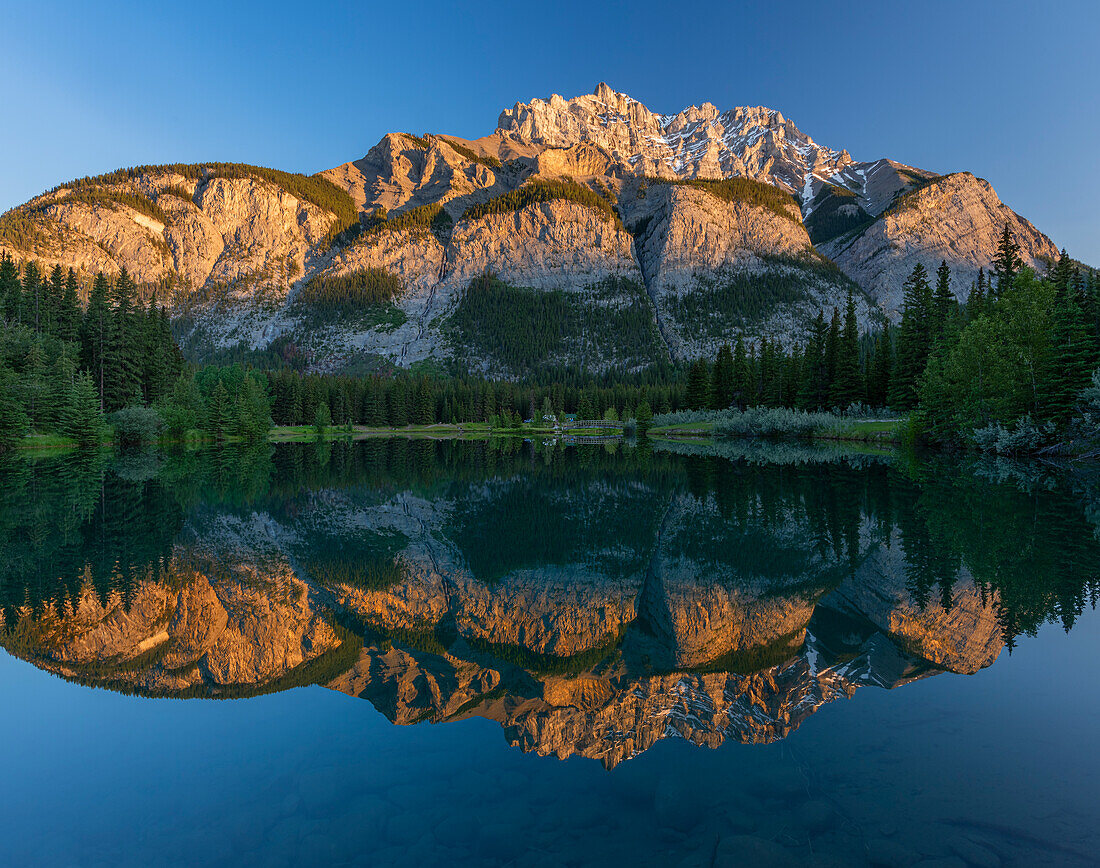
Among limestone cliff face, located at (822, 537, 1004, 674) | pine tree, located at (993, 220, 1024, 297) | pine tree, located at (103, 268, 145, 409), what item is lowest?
limestone cliff face, located at (822, 537, 1004, 674)

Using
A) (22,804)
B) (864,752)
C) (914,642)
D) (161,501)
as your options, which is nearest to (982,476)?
(914,642)

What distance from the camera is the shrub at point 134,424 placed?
2534 inches

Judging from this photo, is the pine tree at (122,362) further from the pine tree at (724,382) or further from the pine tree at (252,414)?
the pine tree at (724,382)

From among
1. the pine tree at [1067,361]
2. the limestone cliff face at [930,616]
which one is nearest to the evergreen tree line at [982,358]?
the pine tree at [1067,361]

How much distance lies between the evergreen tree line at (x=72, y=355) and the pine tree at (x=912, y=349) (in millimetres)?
91557

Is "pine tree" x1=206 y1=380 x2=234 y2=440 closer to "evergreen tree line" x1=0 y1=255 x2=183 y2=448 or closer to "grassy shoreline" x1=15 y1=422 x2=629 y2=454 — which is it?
"grassy shoreline" x1=15 y1=422 x2=629 y2=454

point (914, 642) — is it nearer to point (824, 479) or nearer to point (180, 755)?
point (180, 755)

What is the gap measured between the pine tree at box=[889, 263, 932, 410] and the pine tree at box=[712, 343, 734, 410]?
102ft

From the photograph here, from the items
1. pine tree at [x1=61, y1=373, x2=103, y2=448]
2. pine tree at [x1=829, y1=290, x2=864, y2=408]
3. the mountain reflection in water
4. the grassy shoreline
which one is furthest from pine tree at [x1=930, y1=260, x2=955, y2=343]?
pine tree at [x1=61, y1=373, x2=103, y2=448]

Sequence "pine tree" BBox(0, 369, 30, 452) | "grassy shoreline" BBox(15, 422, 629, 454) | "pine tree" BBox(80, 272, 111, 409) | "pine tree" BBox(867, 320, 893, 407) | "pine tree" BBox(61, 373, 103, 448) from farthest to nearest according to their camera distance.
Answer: "grassy shoreline" BBox(15, 422, 629, 454), "pine tree" BBox(867, 320, 893, 407), "pine tree" BBox(80, 272, 111, 409), "pine tree" BBox(61, 373, 103, 448), "pine tree" BBox(0, 369, 30, 452)

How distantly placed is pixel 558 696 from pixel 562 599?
176 inches

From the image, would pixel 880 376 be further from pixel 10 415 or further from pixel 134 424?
pixel 10 415

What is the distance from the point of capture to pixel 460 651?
32.7ft

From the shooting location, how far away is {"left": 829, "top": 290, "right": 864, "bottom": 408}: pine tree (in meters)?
77.5
